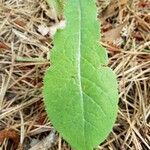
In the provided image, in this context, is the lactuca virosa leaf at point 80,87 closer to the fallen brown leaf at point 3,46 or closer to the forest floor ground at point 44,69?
the forest floor ground at point 44,69

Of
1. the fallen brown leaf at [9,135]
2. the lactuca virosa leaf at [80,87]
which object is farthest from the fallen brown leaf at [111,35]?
the fallen brown leaf at [9,135]

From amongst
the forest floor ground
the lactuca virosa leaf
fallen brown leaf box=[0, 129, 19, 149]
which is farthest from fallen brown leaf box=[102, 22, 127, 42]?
fallen brown leaf box=[0, 129, 19, 149]

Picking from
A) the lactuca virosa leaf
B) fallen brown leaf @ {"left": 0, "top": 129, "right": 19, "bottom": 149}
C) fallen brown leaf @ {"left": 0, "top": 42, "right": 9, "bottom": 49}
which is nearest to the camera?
the lactuca virosa leaf

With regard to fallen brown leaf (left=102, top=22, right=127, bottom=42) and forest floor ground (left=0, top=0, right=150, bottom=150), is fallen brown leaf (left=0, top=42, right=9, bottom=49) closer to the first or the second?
forest floor ground (left=0, top=0, right=150, bottom=150)

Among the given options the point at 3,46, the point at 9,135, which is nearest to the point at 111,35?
the point at 3,46

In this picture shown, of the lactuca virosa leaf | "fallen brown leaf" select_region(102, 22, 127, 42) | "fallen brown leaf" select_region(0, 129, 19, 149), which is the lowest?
"fallen brown leaf" select_region(0, 129, 19, 149)

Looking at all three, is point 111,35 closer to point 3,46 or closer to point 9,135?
point 3,46
